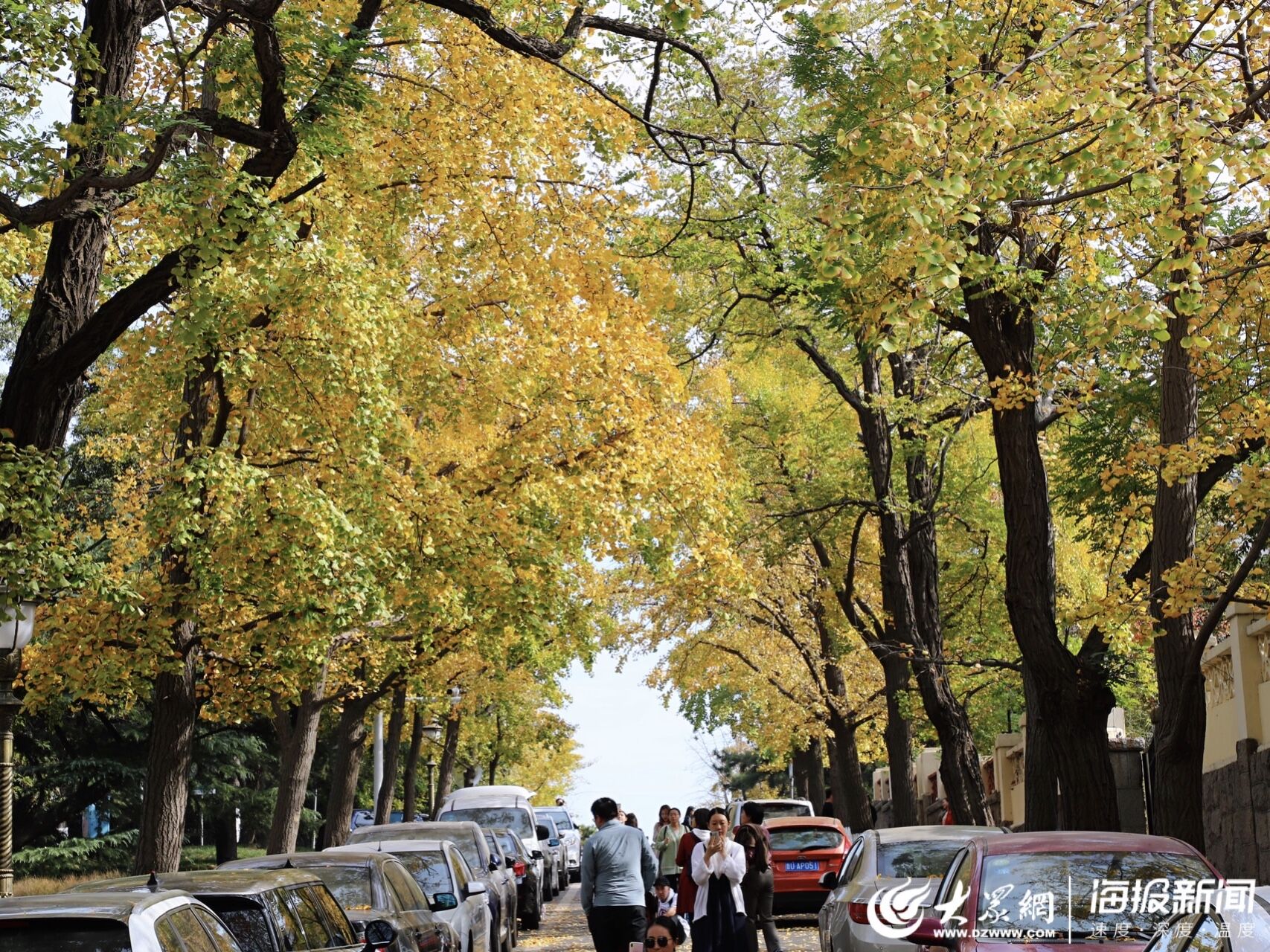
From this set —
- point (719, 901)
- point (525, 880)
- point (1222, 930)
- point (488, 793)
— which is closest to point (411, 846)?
point (719, 901)

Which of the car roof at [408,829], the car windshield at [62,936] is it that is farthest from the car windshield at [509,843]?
the car windshield at [62,936]

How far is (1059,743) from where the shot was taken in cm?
1538

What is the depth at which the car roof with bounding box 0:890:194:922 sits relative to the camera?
6426 mm

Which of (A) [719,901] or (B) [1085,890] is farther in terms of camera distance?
(A) [719,901]

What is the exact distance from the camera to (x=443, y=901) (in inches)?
551

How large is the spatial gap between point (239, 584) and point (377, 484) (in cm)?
212

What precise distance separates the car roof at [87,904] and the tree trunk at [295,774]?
1867 cm

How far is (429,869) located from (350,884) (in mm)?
3258

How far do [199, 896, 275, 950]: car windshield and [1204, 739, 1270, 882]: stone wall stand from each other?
409 inches

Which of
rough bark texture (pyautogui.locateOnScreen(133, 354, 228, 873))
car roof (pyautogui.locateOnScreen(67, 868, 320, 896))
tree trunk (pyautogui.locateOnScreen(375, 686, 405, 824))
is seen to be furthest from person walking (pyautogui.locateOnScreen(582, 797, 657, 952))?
tree trunk (pyautogui.locateOnScreen(375, 686, 405, 824))

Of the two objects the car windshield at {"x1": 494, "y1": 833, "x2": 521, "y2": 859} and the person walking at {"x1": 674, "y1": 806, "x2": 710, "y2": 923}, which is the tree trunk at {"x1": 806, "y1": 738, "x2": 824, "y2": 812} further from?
the person walking at {"x1": 674, "y1": 806, "x2": 710, "y2": 923}

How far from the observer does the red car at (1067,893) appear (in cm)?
858

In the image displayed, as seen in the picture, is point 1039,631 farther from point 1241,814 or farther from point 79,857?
point 79,857

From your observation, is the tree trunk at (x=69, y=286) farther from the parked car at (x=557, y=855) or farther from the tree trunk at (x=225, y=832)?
the tree trunk at (x=225, y=832)
